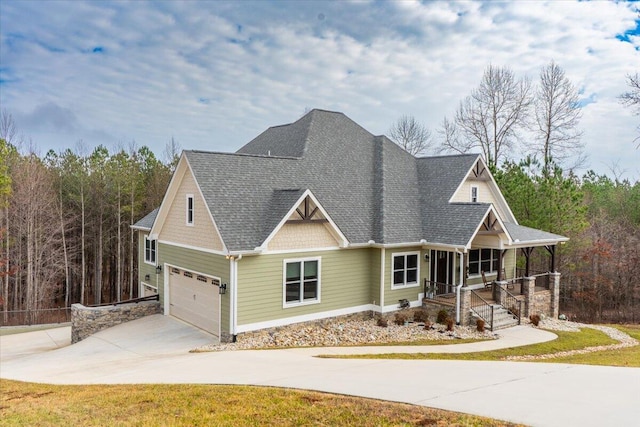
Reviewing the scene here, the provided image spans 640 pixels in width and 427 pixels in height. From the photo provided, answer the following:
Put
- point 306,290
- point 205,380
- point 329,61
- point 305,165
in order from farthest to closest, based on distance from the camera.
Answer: point 329,61 → point 305,165 → point 306,290 → point 205,380

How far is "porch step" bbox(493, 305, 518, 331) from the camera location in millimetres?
17781

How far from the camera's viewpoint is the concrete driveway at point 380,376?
7.38 meters

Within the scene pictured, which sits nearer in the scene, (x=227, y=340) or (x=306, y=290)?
(x=227, y=340)

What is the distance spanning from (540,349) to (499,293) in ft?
13.7

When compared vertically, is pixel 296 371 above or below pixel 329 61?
below

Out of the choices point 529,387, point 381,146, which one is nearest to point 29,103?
point 381,146

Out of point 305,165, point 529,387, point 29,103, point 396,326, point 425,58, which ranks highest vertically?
point 425,58

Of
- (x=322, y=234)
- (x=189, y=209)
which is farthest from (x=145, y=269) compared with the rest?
(x=322, y=234)

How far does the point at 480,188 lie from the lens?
22578 mm

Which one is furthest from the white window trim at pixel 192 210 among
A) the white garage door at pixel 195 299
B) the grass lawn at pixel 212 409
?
the grass lawn at pixel 212 409

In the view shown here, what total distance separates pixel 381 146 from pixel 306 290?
9.38 metres

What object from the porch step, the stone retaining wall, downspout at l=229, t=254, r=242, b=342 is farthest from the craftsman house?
the stone retaining wall

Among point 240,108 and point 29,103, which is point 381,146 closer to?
point 240,108

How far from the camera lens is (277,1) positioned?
1991 centimetres
